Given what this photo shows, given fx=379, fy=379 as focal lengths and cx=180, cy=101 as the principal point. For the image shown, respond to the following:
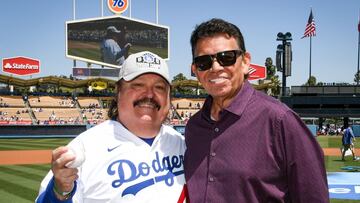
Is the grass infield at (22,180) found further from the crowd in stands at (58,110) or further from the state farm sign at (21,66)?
the state farm sign at (21,66)

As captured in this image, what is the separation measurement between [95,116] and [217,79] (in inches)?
1657

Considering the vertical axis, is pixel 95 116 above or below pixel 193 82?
below

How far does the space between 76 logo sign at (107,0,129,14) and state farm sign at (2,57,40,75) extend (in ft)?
48.8

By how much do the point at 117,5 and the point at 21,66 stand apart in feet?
53.9

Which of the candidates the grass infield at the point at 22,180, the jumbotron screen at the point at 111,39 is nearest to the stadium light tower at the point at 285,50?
the grass infield at the point at 22,180

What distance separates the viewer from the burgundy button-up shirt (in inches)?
93.8

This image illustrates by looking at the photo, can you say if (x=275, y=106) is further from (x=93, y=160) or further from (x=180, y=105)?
(x=180, y=105)

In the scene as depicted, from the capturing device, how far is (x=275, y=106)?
8.23 feet

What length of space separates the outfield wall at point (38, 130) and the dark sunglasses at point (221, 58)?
32.2 metres

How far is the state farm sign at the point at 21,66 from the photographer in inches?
1870

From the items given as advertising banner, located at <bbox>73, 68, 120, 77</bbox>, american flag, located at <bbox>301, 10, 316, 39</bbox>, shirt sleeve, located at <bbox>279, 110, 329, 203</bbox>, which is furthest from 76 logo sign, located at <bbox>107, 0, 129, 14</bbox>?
shirt sleeve, located at <bbox>279, 110, 329, 203</bbox>

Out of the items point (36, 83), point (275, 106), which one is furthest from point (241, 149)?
point (36, 83)

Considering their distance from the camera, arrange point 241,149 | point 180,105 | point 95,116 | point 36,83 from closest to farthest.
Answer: point 241,149, point 95,116, point 36,83, point 180,105

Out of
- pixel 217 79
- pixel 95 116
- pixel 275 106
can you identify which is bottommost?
pixel 95 116
